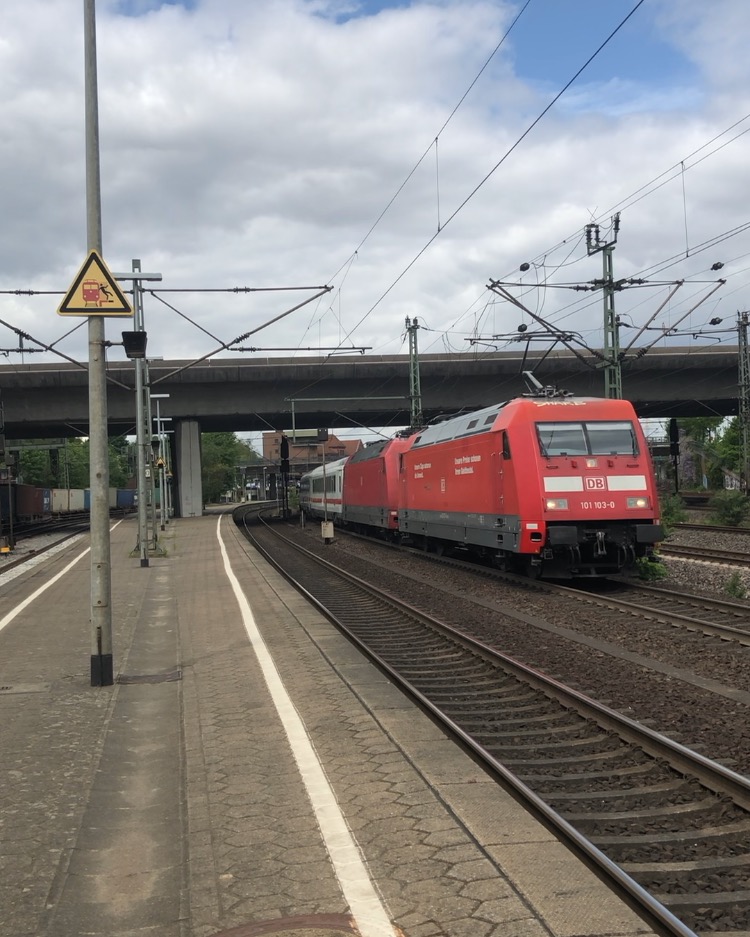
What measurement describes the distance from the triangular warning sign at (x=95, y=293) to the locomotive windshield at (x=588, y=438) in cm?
906

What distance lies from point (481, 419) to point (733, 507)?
15788 millimetres

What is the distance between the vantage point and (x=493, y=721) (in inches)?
302

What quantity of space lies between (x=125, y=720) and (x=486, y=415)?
39.7 ft

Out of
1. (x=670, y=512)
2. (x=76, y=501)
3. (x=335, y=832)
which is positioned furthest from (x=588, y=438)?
(x=76, y=501)

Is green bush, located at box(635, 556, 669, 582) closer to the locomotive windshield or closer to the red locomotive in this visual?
the red locomotive

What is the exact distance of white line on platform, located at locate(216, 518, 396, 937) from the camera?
3.84 m

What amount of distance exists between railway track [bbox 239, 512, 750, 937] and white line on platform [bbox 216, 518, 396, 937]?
1.01 metres

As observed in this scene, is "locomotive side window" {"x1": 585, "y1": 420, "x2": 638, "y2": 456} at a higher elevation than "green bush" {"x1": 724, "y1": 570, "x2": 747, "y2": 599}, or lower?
higher

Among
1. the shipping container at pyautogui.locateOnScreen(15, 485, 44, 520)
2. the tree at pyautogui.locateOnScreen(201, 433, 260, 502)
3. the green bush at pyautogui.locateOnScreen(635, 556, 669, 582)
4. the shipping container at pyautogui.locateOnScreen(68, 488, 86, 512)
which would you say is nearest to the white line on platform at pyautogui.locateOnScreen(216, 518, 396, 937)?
the green bush at pyautogui.locateOnScreen(635, 556, 669, 582)

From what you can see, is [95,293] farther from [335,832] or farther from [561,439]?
[561,439]

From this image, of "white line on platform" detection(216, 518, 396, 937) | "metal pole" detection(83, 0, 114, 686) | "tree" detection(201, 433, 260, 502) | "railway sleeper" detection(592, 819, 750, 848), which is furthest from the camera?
"tree" detection(201, 433, 260, 502)

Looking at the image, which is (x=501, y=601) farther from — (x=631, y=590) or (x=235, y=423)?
(x=235, y=423)

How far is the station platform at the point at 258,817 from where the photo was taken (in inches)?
154

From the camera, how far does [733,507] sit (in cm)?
3145
